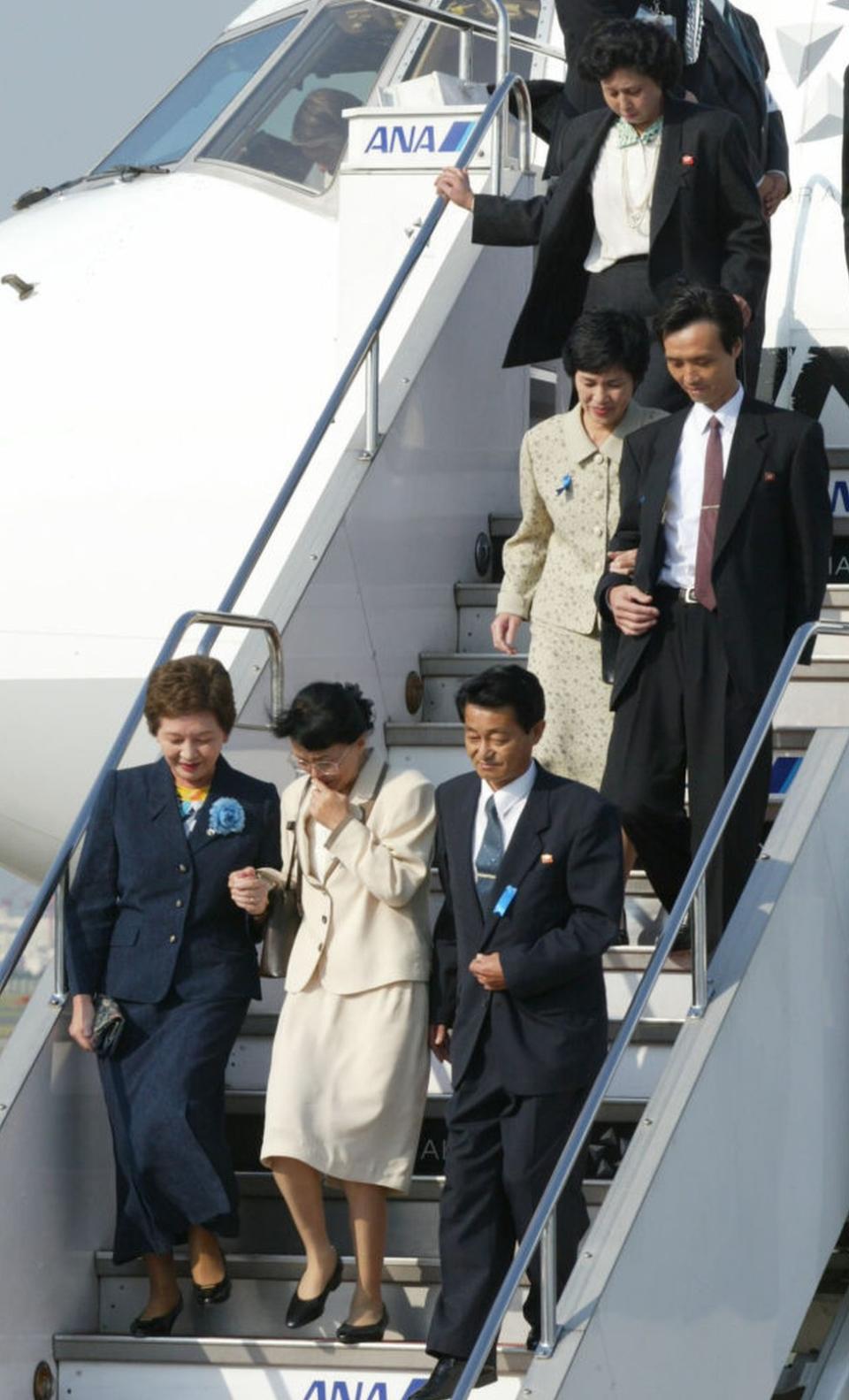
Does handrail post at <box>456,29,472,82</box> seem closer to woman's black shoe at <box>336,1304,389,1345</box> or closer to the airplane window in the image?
the airplane window

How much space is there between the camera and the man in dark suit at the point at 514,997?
511cm

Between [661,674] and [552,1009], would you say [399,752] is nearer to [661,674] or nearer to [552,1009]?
[661,674]

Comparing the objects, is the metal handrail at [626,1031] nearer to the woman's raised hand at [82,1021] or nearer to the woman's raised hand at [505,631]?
the woman's raised hand at [505,631]

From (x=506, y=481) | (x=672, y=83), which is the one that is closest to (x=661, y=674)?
(x=672, y=83)

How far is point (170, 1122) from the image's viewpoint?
18.2ft

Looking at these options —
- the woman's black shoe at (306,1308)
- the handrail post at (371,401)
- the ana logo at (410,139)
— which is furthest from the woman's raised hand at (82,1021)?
the ana logo at (410,139)

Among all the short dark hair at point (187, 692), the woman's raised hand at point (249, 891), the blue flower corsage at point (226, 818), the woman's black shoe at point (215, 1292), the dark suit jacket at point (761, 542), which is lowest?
the woman's black shoe at point (215, 1292)

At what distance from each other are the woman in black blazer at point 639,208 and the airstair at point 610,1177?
587 mm

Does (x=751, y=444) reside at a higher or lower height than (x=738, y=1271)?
higher

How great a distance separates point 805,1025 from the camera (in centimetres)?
554

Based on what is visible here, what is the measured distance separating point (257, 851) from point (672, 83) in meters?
2.34

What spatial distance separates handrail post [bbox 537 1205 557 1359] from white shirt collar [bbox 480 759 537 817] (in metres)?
1.04

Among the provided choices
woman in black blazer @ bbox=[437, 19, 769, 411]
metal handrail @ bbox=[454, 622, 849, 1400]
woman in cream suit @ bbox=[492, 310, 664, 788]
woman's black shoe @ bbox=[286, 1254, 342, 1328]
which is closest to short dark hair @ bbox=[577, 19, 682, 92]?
woman in black blazer @ bbox=[437, 19, 769, 411]

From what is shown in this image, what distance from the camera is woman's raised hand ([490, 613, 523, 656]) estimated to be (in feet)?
20.4
